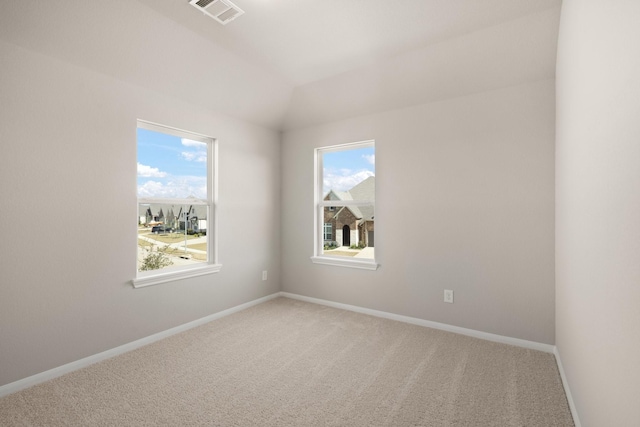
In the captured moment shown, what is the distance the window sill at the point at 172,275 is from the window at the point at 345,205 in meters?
1.29

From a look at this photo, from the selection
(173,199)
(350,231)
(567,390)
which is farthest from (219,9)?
(567,390)

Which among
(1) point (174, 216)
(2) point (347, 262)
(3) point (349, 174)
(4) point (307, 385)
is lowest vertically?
(4) point (307, 385)

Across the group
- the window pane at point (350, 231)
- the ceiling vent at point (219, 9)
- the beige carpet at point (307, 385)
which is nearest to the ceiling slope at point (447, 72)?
the window pane at point (350, 231)

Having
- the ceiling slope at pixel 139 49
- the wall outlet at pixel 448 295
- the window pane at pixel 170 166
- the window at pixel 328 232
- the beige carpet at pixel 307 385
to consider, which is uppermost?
the ceiling slope at pixel 139 49

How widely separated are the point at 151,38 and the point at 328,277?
9.84ft

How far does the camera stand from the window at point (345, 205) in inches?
144

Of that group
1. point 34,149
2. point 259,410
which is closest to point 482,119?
point 259,410

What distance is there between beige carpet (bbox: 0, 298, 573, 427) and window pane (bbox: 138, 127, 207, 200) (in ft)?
4.73

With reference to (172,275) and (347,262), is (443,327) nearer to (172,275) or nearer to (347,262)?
(347,262)

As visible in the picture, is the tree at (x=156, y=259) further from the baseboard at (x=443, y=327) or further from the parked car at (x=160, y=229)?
the baseboard at (x=443, y=327)

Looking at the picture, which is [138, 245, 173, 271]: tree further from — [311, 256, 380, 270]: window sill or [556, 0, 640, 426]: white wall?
[556, 0, 640, 426]: white wall

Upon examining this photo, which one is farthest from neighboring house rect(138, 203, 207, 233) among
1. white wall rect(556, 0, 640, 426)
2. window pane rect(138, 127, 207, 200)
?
white wall rect(556, 0, 640, 426)

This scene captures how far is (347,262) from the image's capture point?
3.72m

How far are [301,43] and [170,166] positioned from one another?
5.78 feet
